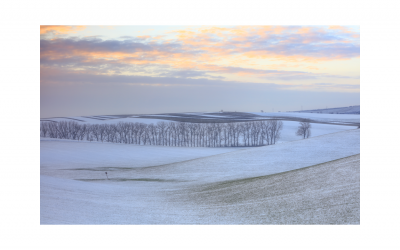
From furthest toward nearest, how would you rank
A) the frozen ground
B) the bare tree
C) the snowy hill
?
1. the bare tree
2. the snowy hill
3. the frozen ground

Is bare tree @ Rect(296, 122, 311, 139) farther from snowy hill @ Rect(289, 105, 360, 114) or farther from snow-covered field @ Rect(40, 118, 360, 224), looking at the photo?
snowy hill @ Rect(289, 105, 360, 114)

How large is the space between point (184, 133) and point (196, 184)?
1.95m

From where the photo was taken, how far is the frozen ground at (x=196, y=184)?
18.2 ft

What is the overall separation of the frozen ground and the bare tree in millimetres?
206

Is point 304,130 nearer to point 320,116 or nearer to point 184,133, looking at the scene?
point 320,116

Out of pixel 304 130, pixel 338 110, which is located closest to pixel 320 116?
pixel 338 110

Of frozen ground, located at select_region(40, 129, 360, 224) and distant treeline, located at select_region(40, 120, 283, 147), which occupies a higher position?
distant treeline, located at select_region(40, 120, 283, 147)

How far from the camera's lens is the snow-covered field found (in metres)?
5.54

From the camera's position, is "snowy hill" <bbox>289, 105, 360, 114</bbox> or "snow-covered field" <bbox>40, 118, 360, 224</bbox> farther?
"snowy hill" <bbox>289, 105, 360, 114</bbox>

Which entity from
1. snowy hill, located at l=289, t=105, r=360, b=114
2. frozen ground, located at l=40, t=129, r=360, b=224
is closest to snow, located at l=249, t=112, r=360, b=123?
snowy hill, located at l=289, t=105, r=360, b=114

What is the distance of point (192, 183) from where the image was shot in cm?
825

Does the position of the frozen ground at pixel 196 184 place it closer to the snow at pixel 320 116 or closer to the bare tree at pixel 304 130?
the bare tree at pixel 304 130

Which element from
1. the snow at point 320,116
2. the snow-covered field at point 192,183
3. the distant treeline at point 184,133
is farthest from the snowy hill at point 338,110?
the distant treeline at point 184,133
